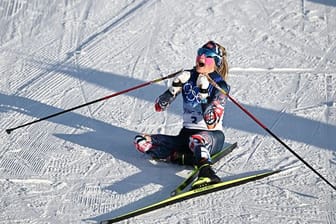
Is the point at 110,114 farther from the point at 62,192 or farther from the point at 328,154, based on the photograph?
the point at 328,154

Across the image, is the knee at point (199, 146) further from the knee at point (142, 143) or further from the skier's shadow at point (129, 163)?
the knee at point (142, 143)

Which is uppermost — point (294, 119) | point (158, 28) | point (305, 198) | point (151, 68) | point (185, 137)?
point (158, 28)

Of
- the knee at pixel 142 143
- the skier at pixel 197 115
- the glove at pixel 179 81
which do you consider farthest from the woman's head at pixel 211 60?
the knee at pixel 142 143

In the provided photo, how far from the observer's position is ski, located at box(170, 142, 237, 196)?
6.62 meters

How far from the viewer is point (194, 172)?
6777 mm

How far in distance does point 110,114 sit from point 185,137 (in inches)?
41.4

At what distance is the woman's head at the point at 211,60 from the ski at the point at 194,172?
0.56 meters

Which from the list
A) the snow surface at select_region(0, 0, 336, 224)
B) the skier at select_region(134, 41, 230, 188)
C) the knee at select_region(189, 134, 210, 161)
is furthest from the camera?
the skier at select_region(134, 41, 230, 188)

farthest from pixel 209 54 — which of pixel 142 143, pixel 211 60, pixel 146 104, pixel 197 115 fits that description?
pixel 146 104

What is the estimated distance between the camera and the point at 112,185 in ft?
22.3

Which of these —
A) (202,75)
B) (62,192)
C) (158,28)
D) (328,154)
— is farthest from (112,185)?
(158,28)

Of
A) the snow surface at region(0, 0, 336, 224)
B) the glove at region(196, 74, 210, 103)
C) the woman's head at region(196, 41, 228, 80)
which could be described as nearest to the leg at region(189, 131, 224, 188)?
the snow surface at region(0, 0, 336, 224)

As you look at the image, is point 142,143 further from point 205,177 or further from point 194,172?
→ point 205,177

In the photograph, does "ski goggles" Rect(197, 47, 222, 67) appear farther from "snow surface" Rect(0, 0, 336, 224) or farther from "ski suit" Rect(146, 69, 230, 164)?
"snow surface" Rect(0, 0, 336, 224)
